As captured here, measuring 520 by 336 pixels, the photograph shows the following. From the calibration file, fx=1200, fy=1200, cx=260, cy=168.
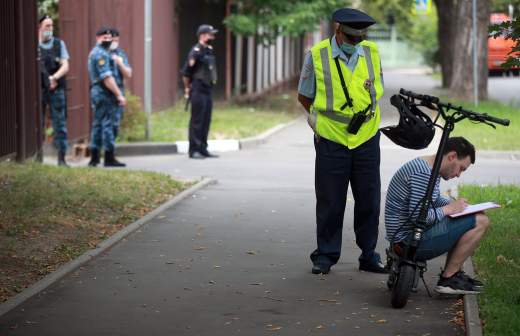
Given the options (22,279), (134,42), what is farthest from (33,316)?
(134,42)

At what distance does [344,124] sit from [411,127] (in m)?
0.86

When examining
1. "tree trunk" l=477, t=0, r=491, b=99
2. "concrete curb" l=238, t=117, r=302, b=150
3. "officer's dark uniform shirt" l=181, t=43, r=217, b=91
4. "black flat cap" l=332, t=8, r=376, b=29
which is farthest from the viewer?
"tree trunk" l=477, t=0, r=491, b=99

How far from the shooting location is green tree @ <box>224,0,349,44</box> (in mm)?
24500

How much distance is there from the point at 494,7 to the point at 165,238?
4331 cm

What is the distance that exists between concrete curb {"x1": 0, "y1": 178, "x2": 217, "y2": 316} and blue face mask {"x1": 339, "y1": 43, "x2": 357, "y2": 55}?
2487mm

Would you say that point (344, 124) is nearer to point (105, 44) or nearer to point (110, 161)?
point (105, 44)

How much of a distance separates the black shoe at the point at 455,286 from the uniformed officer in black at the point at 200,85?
9.50 m

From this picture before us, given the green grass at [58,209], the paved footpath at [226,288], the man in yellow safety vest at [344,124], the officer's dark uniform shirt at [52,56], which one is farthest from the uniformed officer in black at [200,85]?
the man in yellow safety vest at [344,124]

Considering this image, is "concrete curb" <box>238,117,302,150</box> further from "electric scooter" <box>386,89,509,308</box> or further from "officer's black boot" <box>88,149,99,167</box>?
"electric scooter" <box>386,89,509,308</box>

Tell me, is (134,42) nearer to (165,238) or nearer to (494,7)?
(165,238)

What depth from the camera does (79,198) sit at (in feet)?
37.9

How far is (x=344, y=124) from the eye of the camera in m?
8.32

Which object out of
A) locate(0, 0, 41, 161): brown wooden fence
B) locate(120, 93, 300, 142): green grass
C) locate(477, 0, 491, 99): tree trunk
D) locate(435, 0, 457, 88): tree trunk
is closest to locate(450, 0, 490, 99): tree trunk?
locate(477, 0, 491, 99): tree trunk

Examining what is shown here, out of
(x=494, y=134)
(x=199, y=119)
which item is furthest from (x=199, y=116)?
(x=494, y=134)
